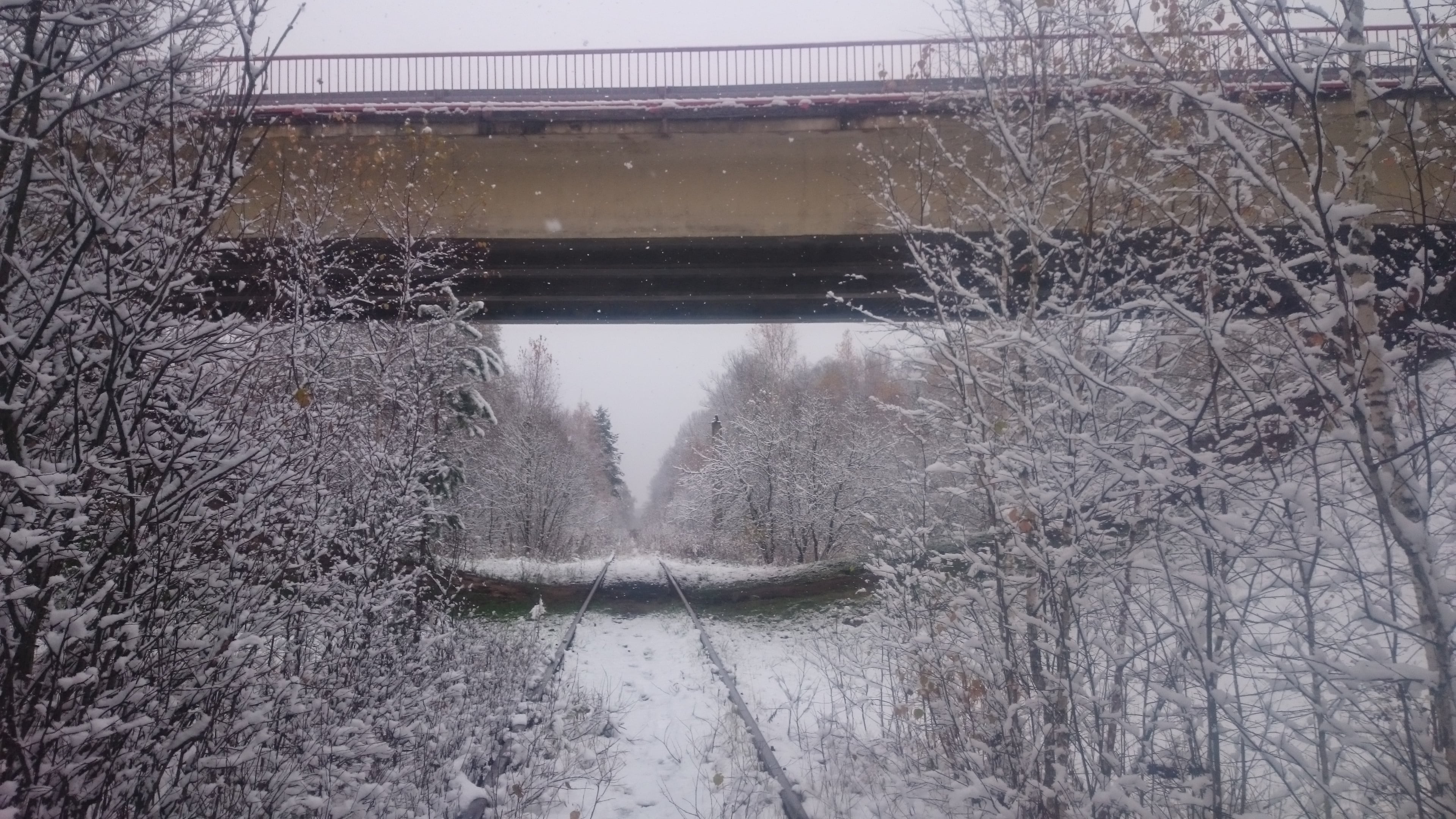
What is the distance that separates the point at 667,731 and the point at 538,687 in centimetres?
139

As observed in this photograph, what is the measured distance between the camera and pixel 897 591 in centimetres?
599

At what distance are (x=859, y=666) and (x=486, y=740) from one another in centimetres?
303

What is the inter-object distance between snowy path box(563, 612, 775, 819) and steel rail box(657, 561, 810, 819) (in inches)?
3.7

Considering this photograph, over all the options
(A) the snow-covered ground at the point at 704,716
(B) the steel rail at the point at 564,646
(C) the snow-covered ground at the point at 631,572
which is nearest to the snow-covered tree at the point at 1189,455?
(A) the snow-covered ground at the point at 704,716

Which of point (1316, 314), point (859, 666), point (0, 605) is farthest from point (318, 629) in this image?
point (1316, 314)

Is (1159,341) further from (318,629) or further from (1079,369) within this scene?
(318,629)

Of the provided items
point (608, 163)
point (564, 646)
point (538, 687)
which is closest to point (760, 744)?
point (538, 687)

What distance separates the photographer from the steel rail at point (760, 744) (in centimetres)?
488

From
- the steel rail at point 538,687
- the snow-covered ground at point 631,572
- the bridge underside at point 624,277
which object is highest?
the bridge underside at point 624,277

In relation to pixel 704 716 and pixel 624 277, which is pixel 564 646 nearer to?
pixel 704 716

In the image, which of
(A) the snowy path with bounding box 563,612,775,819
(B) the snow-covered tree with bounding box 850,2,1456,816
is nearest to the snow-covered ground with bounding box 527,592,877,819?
(A) the snowy path with bounding box 563,612,775,819

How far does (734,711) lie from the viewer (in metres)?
7.24

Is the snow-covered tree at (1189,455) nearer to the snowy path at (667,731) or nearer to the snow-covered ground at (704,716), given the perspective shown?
the snow-covered ground at (704,716)

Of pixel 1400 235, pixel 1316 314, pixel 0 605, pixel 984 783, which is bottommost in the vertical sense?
pixel 984 783
